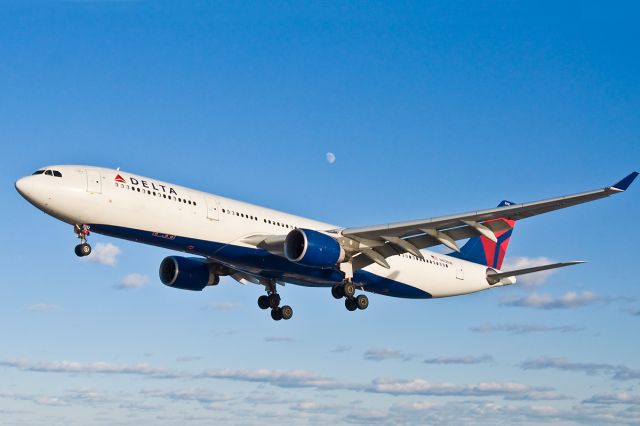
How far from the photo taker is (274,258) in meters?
41.1

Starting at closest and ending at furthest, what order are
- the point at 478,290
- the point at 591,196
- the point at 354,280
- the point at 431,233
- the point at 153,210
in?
1. the point at 591,196
2. the point at 153,210
3. the point at 431,233
4. the point at 354,280
5. the point at 478,290

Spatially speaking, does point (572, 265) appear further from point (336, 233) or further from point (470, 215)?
point (336, 233)

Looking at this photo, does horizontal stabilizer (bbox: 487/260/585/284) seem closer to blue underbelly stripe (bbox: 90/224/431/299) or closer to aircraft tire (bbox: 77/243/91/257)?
blue underbelly stripe (bbox: 90/224/431/299)

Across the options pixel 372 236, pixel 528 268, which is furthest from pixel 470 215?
pixel 528 268

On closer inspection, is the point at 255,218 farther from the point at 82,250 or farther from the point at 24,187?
the point at 24,187

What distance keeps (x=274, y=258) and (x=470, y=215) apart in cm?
901

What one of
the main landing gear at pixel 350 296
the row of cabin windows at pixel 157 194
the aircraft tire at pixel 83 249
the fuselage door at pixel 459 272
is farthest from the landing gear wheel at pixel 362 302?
the aircraft tire at pixel 83 249

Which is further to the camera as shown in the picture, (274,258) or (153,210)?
(274,258)

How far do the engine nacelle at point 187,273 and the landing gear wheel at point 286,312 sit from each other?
12.6ft

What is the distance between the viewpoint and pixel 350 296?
43.4 meters

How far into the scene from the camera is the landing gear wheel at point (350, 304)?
44094mm

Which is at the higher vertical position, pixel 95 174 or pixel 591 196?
pixel 95 174

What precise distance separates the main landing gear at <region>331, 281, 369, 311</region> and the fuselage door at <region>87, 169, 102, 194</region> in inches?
497

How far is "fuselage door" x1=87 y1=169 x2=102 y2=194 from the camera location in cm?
3681
